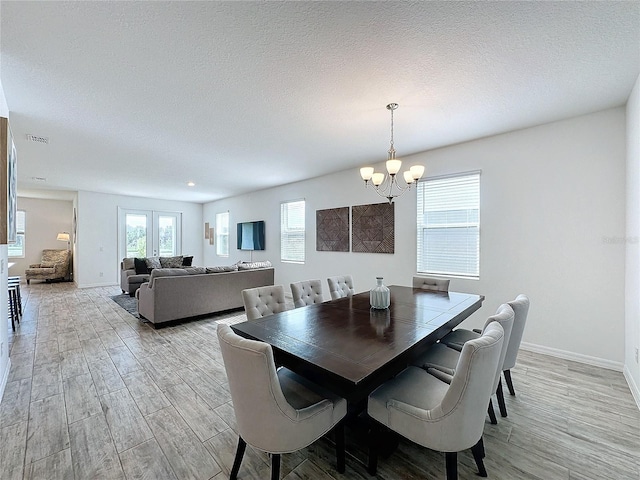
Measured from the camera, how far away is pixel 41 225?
8.86 meters

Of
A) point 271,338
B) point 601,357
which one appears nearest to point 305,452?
point 271,338

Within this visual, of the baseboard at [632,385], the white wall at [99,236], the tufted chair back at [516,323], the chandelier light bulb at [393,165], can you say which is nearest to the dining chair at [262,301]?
the chandelier light bulb at [393,165]

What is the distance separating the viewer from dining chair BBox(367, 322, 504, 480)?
4.09 feet

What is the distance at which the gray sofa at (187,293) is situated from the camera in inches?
166

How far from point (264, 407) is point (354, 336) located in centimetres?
71

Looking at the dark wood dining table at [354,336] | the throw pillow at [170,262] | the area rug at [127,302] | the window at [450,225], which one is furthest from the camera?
the throw pillow at [170,262]

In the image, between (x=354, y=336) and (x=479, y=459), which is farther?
(x=354, y=336)

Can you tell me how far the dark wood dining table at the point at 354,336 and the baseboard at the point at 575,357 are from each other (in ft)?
4.54

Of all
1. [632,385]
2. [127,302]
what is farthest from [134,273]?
[632,385]

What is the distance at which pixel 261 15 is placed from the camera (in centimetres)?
172

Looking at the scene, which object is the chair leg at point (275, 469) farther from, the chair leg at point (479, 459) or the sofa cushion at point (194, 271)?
the sofa cushion at point (194, 271)

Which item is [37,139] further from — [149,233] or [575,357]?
[575,357]

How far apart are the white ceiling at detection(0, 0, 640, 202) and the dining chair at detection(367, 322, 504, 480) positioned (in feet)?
6.33

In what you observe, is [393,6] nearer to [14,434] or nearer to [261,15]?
[261,15]
